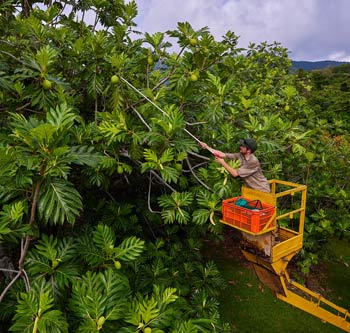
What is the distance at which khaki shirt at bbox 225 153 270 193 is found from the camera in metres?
3.35

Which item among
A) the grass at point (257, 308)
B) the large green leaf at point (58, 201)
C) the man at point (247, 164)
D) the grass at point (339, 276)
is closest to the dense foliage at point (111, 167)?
the large green leaf at point (58, 201)

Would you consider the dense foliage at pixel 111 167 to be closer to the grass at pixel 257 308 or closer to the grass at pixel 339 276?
the grass at pixel 257 308

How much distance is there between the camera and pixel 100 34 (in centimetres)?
312

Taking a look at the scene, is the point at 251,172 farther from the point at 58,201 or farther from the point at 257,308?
the point at 257,308

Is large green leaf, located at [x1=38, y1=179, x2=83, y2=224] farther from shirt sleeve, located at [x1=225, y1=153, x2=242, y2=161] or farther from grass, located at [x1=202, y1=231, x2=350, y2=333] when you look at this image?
grass, located at [x1=202, y1=231, x2=350, y2=333]

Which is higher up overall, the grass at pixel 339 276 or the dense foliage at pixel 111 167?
the dense foliage at pixel 111 167

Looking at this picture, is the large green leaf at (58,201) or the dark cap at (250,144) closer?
the large green leaf at (58,201)

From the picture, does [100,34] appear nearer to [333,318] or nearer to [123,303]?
[123,303]

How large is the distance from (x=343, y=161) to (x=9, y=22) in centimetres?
556

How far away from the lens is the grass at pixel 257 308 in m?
5.73

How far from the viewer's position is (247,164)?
3.37 m

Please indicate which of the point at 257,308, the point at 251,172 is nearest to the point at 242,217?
the point at 251,172

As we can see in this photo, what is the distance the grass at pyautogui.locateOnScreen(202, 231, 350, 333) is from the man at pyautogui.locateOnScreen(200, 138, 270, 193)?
3238 mm

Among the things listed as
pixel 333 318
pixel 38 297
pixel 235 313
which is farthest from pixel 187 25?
pixel 235 313
